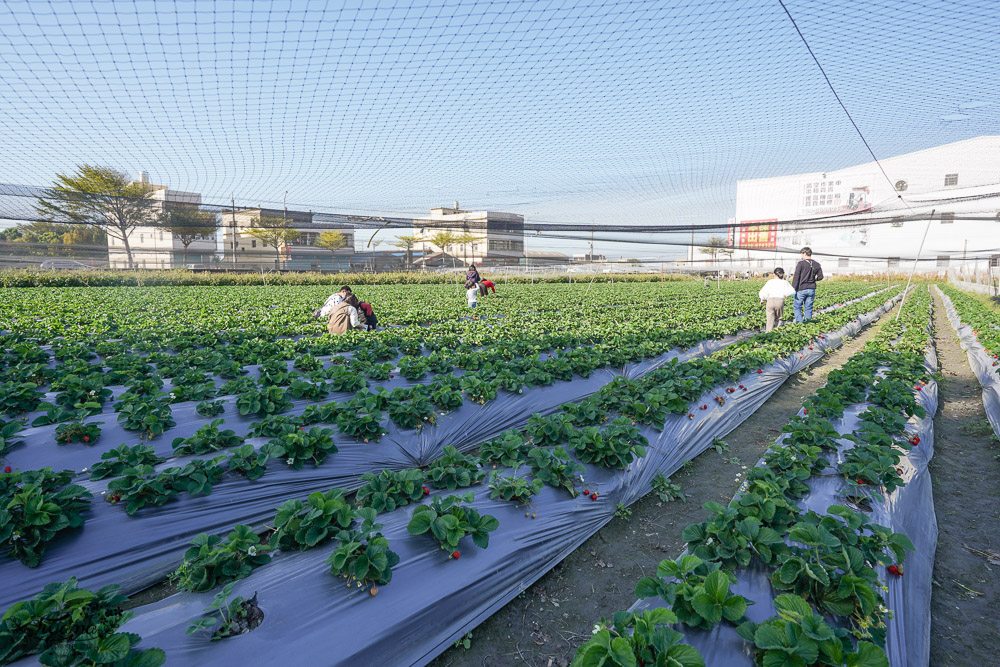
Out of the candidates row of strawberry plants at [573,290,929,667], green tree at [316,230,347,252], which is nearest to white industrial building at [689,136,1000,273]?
green tree at [316,230,347,252]

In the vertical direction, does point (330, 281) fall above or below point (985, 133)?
below

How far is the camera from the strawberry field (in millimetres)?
1982

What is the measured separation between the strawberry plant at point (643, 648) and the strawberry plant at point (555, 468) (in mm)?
1386

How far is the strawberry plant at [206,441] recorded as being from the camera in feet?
11.9

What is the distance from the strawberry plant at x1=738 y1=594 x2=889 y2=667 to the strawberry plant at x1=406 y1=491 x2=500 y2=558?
1212mm

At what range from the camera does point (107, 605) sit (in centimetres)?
214

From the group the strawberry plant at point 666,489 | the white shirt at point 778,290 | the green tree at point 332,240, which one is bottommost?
the strawberry plant at point 666,489

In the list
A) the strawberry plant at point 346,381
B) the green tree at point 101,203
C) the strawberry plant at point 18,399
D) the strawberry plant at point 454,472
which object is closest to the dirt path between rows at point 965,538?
the strawberry plant at point 454,472

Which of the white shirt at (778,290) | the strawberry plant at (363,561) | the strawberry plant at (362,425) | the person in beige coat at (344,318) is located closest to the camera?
the strawberry plant at (363,561)

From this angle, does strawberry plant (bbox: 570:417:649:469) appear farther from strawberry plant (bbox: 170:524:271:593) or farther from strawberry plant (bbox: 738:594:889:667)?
strawberry plant (bbox: 170:524:271:593)

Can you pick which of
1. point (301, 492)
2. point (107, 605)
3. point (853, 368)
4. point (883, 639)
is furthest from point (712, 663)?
point (853, 368)

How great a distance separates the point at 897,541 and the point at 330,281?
30.5 m

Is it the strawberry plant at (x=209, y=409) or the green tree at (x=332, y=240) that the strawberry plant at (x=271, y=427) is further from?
the green tree at (x=332, y=240)

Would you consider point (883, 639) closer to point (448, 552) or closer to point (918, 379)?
point (448, 552)
